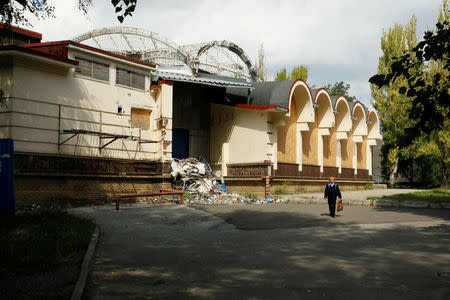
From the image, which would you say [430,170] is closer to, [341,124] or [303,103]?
[341,124]

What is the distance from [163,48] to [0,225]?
1590cm

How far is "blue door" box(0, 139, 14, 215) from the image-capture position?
33.2 feet

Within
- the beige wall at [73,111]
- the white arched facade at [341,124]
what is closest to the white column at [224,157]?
the beige wall at [73,111]

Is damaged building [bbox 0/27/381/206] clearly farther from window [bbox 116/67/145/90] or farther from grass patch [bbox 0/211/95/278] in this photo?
grass patch [bbox 0/211/95/278]

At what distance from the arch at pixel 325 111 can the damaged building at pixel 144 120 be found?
0.21ft

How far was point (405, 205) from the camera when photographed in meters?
15.7

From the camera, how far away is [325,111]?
80.9 feet

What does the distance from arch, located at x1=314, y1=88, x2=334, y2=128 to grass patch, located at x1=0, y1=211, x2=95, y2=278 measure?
17.9 metres

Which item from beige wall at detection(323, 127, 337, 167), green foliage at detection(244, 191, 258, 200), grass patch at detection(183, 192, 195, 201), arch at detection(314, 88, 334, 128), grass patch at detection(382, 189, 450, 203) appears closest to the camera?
grass patch at detection(382, 189, 450, 203)

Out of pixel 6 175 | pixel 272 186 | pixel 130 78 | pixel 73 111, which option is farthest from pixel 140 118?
pixel 6 175

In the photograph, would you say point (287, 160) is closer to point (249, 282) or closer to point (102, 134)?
point (102, 134)

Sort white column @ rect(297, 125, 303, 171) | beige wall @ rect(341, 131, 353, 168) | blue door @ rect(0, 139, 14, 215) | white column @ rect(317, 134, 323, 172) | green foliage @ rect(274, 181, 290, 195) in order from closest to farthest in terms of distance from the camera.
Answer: blue door @ rect(0, 139, 14, 215) → green foliage @ rect(274, 181, 290, 195) → white column @ rect(297, 125, 303, 171) → white column @ rect(317, 134, 323, 172) → beige wall @ rect(341, 131, 353, 168)

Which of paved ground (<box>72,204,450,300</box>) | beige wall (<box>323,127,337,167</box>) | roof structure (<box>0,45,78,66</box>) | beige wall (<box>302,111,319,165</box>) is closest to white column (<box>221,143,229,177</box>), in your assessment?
beige wall (<box>302,111,319,165</box>)

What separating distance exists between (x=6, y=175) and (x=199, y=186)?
953 centimetres
